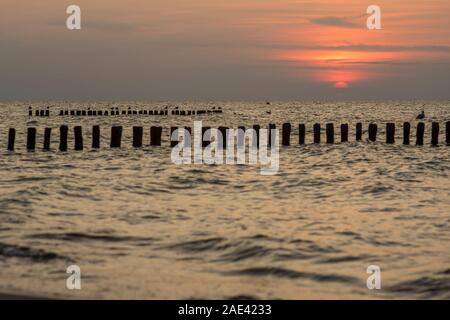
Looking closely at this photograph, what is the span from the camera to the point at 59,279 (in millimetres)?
7938

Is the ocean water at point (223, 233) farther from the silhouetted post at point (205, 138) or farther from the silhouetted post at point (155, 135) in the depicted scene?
the silhouetted post at point (205, 138)

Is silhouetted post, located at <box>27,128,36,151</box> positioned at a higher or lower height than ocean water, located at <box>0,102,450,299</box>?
lower

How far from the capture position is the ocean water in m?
7.95

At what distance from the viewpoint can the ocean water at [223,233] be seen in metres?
7.95

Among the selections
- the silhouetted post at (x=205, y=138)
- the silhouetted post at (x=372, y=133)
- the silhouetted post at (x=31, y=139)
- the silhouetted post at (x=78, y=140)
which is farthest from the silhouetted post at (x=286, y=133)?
the silhouetted post at (x=31, y=139)

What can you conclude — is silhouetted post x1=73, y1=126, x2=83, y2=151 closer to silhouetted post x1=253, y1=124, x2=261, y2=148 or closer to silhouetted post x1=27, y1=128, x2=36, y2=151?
silhouetted post x1=27, y1=128, x2=36, y2=151

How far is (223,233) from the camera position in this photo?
35.9 ft

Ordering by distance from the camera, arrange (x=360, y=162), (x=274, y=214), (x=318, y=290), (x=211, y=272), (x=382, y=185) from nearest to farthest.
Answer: (x=318, y=290), (x=211, y=272), (x=274, y=214), (x=382, y=185), (x=360, y=162)

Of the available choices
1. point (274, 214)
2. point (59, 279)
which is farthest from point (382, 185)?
point (59, 279)

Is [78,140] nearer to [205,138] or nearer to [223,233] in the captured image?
[205,138]

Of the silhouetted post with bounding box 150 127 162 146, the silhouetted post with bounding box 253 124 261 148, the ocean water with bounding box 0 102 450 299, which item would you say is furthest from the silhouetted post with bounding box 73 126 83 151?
the ocean water with bounding box 0 102 450 299

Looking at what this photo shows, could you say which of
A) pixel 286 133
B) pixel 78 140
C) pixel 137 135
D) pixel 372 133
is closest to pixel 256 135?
pixel 286 133
